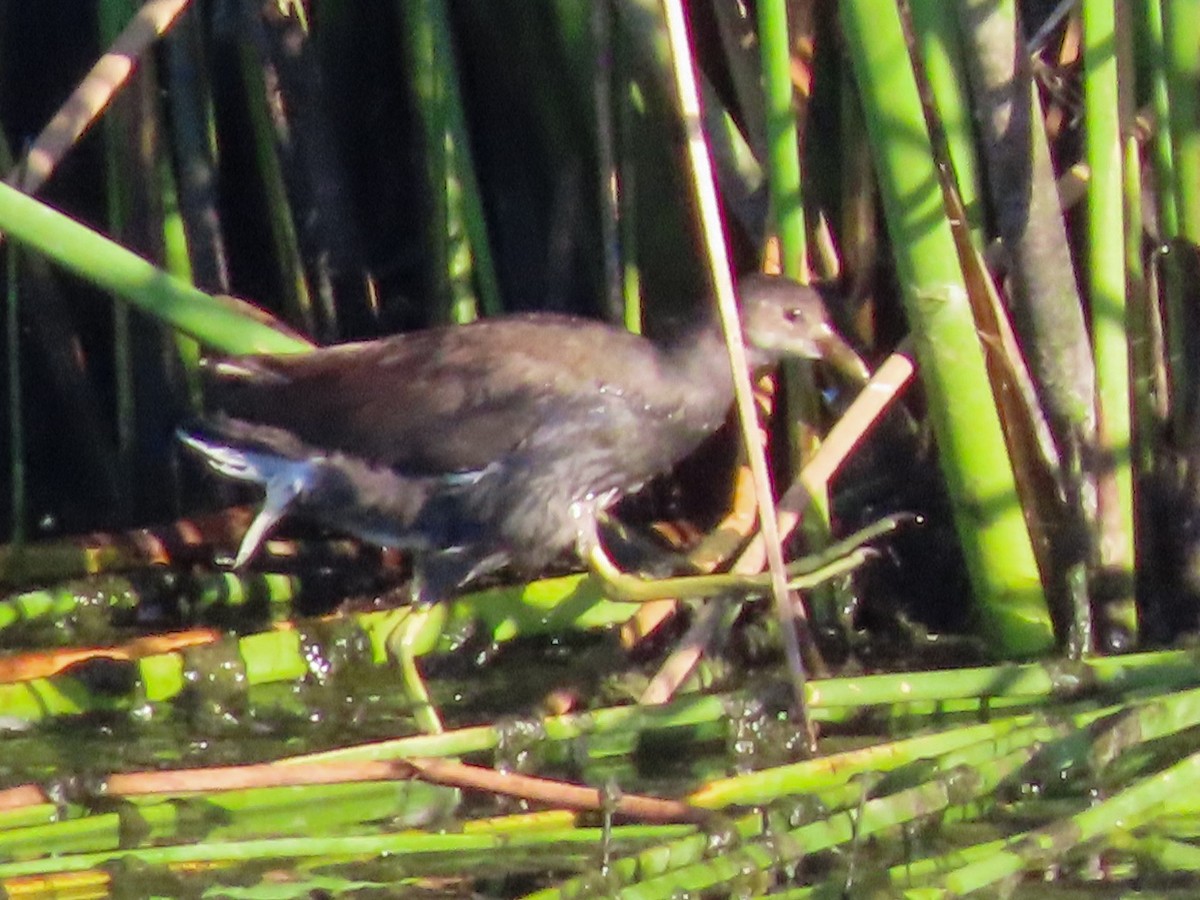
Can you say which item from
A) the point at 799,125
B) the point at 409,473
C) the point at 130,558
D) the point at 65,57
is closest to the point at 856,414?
the point at 799,125

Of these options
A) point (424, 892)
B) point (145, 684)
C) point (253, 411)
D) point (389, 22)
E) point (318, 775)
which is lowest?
point (424, 892)

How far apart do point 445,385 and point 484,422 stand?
0.09 meters

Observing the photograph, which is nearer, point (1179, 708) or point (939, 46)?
point (1179, 708)

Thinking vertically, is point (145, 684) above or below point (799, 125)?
below

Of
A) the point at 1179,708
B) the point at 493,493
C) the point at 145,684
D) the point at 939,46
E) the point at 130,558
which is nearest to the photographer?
the point at 1179,708

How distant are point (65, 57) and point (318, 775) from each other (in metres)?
2.04

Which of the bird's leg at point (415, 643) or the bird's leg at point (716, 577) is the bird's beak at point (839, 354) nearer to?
the bird's leg at point (716, 577)

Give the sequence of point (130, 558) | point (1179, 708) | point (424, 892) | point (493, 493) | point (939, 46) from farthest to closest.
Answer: point (130, 558) → point (493, 493) → point (939, 46) → point (1179, 708) → point (424, 892)

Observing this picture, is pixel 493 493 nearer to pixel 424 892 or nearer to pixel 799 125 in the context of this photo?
pixel 799 125

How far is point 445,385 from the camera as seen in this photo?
3.17 m

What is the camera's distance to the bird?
10.3ft

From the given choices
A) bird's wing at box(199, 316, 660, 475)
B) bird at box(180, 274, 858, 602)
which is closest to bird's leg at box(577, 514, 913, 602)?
bird at box(180, 274, 858, 602)

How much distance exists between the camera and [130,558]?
3424 mm

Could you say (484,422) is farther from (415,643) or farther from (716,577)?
(716,577)
